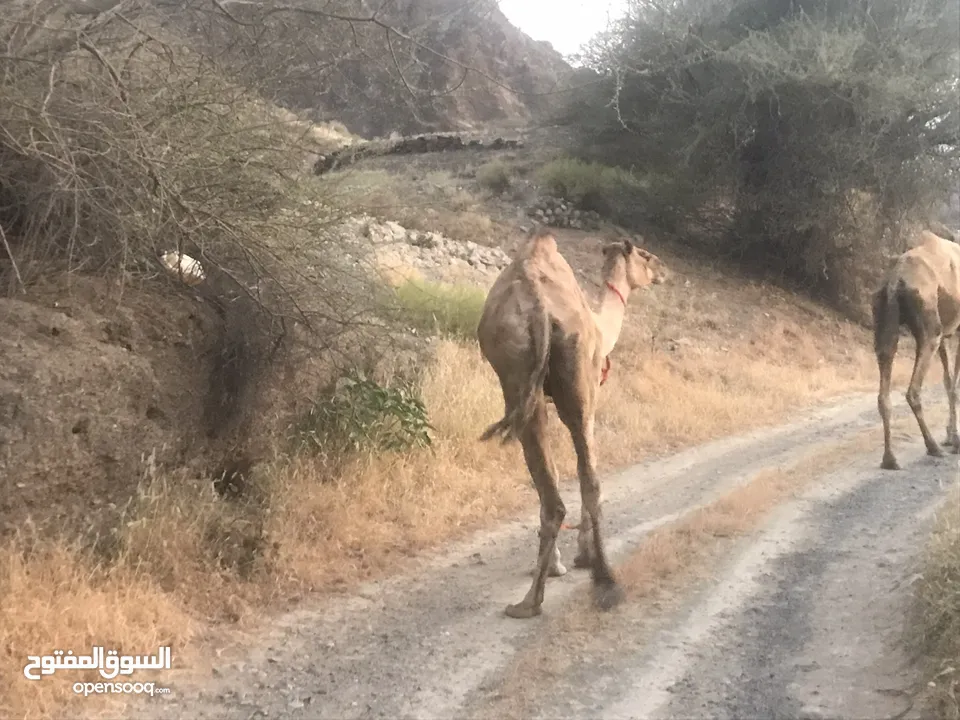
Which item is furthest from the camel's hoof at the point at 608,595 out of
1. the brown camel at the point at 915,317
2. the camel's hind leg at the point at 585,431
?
the brown camel at the point at 915,317

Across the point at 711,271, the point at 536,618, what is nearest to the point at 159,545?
the point at 536,618

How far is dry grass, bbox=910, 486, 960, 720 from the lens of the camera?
337 centimetres

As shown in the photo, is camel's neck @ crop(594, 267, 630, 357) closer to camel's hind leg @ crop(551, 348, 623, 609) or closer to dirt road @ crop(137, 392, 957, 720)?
camel's hind leg @ crop(551, 348, 623, 609)

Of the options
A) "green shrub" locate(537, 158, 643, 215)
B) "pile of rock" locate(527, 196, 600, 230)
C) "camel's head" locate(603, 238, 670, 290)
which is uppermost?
"green shrub" locate(537, 158, 643, 215)

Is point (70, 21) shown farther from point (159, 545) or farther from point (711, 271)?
point (711, 271)

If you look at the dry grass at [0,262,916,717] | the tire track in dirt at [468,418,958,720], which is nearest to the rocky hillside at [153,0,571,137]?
the dry grass at [0,262,916,717]

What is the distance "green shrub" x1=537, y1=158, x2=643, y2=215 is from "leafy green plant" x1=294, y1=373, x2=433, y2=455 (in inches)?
489

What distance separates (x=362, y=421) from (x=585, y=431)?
2.40 metres

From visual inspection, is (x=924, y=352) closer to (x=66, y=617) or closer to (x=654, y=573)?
(x=654, y=573)

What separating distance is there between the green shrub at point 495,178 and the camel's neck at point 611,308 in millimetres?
13103

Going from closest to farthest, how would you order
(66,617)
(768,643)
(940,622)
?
1. (940,622)
2. (66,617)
3. (768,643)

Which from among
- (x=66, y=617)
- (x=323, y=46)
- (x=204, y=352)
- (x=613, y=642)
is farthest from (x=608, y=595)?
(x=323, y=46)

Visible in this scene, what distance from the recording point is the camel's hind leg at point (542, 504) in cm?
481

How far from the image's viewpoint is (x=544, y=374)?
475 cm
